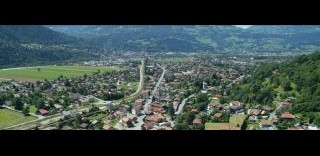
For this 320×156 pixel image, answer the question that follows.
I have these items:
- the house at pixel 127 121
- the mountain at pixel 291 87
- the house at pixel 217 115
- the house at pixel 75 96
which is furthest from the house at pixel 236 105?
the house at pixel 75 96

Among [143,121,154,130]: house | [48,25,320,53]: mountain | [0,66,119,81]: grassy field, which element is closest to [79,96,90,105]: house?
[0,66,119,81]: grassy field

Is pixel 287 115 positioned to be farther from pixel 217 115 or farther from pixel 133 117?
pixel 133 117

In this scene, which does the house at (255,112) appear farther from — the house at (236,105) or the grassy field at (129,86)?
the grassy field at (129,86)

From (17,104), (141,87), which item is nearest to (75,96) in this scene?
(17,104)

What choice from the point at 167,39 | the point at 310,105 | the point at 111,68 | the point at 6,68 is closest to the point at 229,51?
the point at 167,39
